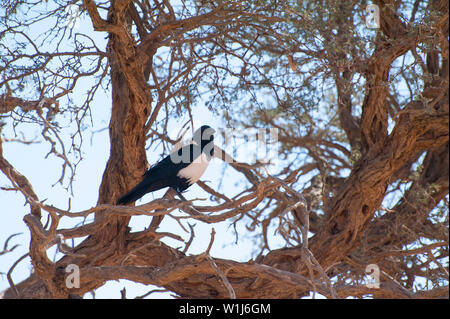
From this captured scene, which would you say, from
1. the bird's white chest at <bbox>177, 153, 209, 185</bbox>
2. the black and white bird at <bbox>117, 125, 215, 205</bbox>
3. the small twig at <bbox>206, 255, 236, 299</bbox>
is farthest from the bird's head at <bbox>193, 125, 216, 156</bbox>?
the small twig at <bbox>206, 255, 236, 299</bbox>

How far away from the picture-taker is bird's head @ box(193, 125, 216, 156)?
550cm

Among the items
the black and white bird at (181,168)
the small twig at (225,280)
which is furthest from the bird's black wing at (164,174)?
the small twig at (225,280)

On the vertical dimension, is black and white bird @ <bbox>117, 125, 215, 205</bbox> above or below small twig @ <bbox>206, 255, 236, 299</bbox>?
above

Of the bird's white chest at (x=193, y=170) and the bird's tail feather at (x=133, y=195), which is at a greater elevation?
the bird's white chest at (x=193, y=170)

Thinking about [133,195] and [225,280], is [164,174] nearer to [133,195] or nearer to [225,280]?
[133,195]

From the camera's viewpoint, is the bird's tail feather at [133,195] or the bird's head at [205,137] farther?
the bird's head at [205,137]

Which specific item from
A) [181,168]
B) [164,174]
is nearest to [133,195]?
[164,174]

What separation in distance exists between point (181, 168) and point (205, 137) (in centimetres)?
54

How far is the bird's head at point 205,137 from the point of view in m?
5.50

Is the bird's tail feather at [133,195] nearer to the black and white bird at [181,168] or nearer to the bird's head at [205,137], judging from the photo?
the black and white bird at [181,168]

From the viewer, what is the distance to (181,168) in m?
5.17

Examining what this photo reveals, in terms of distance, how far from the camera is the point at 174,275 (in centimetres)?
422

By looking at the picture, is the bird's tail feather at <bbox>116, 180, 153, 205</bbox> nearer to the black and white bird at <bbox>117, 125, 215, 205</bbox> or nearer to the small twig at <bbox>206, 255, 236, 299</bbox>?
the black and white bird at <bbox>117, 125, 215, 205</bbox>
